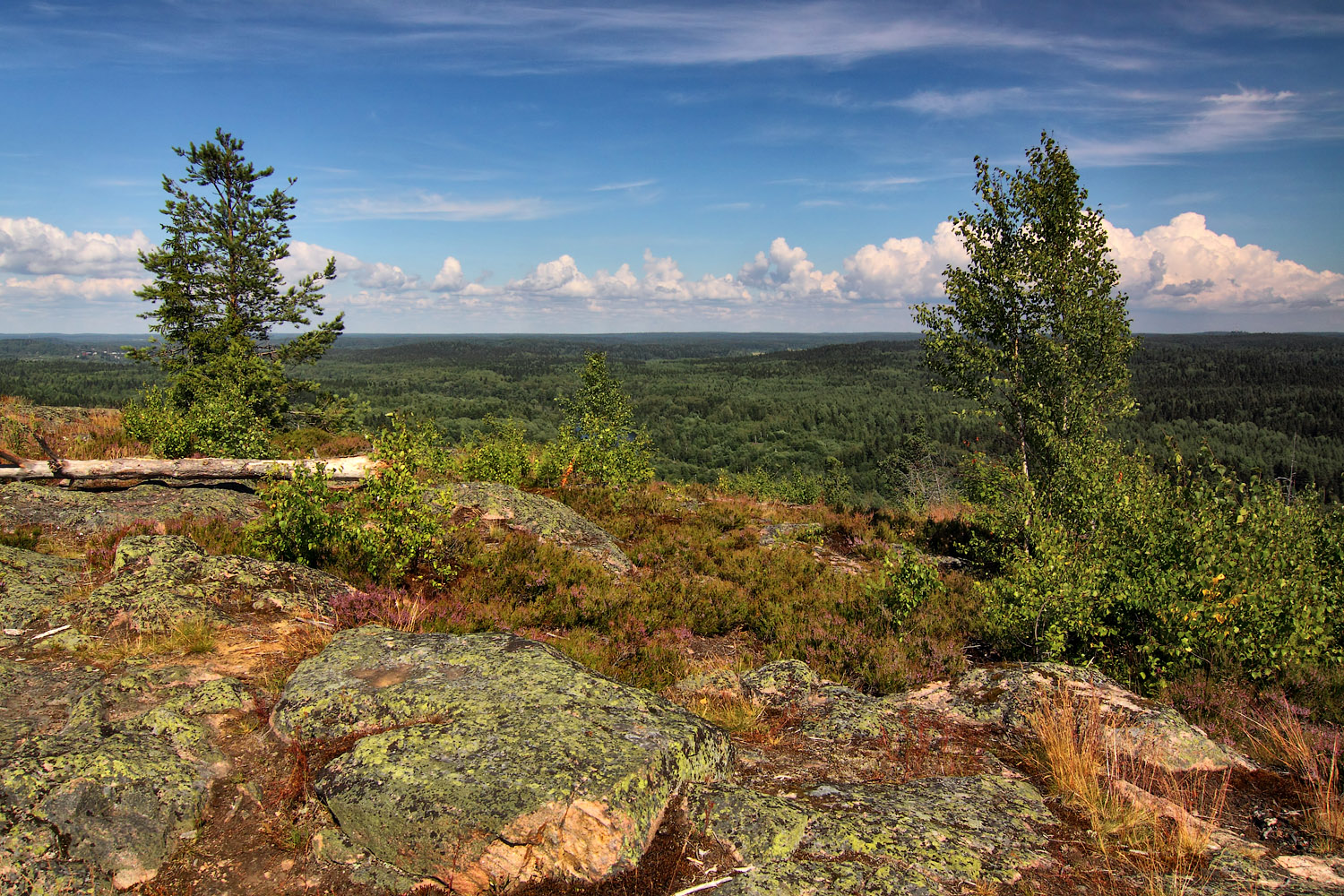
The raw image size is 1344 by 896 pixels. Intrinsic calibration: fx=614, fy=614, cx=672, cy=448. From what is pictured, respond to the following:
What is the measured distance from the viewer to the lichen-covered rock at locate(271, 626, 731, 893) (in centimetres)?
309

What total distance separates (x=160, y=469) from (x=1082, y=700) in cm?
1400

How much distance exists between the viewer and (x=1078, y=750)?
178 inches

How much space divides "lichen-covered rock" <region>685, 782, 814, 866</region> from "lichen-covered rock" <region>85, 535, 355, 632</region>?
4.48 meters

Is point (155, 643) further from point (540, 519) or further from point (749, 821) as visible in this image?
point (540, 519)

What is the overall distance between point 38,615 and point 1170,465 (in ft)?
48.1

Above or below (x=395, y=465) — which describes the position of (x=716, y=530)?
below

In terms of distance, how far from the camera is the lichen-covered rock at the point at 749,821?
3.24 metres

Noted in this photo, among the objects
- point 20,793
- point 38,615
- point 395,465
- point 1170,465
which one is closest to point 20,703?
point 20,793

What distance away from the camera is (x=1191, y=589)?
23.6ft

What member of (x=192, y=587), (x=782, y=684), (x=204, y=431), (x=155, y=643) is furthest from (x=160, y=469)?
(x=782, y=684)

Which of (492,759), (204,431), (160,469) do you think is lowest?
(492,759)

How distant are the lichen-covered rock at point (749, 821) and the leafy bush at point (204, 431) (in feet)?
45.3

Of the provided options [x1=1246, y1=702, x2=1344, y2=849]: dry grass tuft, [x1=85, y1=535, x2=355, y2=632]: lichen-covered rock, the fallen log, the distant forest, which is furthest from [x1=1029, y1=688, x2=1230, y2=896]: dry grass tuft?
the distant forest

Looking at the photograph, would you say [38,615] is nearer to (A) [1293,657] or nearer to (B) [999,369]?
(A) [1293,657]
